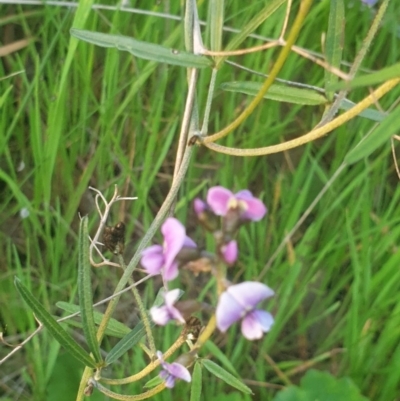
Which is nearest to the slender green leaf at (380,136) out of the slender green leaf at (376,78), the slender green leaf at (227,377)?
the slender green leaf at (376,78)

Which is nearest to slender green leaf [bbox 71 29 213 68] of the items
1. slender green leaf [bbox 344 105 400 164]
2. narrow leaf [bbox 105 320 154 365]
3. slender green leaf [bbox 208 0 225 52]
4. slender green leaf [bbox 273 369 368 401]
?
slender green leaf [bbox 208 0 225 52]

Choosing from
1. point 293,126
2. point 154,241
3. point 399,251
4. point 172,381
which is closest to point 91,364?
point 172,381

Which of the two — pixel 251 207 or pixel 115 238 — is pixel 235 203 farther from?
pixel 115 238

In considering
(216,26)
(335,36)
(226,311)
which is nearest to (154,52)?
(216,26)

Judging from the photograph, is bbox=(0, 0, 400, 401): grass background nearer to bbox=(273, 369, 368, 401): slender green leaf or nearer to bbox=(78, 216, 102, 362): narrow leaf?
bbox=(273, 369, 368, 401): slender green leaf

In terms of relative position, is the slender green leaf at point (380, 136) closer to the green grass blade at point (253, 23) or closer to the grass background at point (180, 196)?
the green grass blade at point (253, 23)

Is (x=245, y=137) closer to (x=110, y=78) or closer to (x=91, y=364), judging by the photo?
(x=110, y=78)

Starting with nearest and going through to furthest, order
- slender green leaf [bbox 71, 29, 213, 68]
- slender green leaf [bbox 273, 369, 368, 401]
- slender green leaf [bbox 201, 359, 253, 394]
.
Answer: slender green leaf [bbox 71, 29, 213, 68] < slender green leaf [bbox 201, 359, 253, 394] < slender green leaf [bbox 273, 369, 368, 401]
